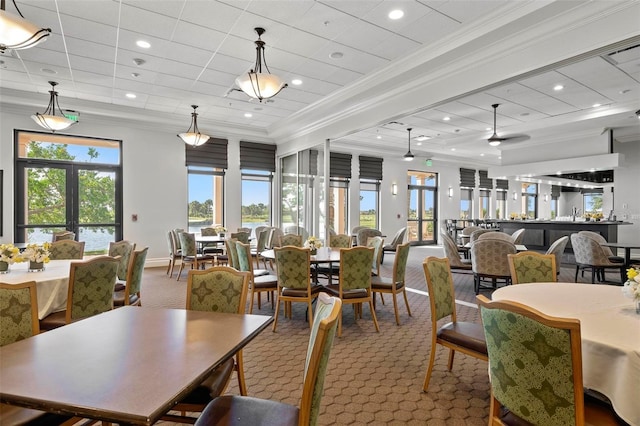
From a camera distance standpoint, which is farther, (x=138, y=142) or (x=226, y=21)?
(x=138, y=142)

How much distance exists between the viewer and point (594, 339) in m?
1.69

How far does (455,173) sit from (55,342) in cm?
1464

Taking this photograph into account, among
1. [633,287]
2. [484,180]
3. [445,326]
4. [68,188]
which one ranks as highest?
[484,180]

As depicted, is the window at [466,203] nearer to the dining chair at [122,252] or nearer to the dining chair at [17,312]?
the dining chair at [122,252]

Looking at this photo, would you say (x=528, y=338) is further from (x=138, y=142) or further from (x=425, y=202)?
(x=425, y=202)

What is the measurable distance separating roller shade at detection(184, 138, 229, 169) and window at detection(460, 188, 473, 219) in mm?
10010

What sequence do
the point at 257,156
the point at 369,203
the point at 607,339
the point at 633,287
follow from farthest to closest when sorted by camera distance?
the point at 369,203 → the point at 257,156 → the point at 633,287 → the point at 607,339

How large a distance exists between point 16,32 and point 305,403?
3698mm

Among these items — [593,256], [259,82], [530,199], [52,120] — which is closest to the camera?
[259,82]

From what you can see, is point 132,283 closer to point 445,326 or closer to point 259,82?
point 259,82

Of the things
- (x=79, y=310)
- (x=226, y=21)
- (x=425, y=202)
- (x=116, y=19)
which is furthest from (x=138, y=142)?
(x=425, y=202)

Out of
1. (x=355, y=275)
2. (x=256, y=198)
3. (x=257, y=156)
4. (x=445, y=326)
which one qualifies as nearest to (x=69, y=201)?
(x=256, y=198)

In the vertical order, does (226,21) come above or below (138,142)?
above

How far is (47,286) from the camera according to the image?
3049mm
